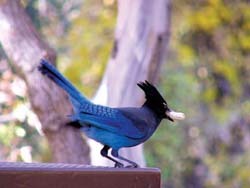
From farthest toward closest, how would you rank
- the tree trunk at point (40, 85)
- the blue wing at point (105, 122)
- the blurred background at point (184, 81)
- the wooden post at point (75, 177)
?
1. the blurred background at point (184, 81)
2. the tree trunk at point (40, 85)
3. the blue wing at point (105, 122)
4. the wooden post at point (75, 177)

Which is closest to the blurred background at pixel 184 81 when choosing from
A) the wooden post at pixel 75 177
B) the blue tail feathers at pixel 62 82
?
the blue tail feathers at pixel 62 82

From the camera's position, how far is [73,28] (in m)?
6.67

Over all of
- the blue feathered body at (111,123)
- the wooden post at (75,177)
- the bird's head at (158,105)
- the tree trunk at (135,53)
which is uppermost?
the tree trunk at (135,53)

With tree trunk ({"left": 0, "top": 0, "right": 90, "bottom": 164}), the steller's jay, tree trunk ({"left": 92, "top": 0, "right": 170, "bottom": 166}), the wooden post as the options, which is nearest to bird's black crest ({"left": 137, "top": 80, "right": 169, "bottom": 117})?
the steller's jay

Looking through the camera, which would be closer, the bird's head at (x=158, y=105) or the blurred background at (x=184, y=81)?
the bird's head at (x=158, y=105)

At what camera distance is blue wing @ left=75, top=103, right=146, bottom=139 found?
2650 millimetres

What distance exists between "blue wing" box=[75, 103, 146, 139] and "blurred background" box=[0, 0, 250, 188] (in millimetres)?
1683

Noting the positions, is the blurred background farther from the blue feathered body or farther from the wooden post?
the wooden post

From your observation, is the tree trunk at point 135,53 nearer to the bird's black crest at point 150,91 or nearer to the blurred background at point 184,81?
the blurred background at point 184,81

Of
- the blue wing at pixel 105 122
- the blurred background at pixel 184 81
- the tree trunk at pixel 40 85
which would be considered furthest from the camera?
the blurred background at pixel 184 81

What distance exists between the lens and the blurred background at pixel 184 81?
5590mm

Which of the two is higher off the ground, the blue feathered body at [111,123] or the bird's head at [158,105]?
the bird's head at [158,105]

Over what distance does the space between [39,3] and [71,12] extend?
1006 mm

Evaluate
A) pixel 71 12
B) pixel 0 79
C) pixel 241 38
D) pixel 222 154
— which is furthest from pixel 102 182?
pixel 222 154
